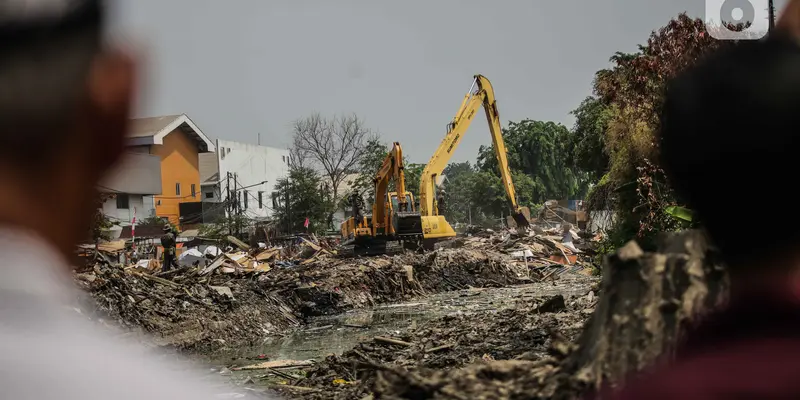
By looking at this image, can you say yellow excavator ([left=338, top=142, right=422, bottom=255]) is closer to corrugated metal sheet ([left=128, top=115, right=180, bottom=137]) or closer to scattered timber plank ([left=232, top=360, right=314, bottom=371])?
scattered timber plank ([left=232, top=360, right=314, bottom=371])

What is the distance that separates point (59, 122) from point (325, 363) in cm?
850

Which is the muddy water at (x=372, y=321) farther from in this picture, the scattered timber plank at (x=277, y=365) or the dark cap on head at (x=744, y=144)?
the dark cap on head at (x=744, y=144)

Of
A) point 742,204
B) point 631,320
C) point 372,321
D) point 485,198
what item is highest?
point 485,198

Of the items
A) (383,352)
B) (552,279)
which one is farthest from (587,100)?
(383,352)

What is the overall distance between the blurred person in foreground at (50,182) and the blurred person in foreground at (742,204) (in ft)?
2.20

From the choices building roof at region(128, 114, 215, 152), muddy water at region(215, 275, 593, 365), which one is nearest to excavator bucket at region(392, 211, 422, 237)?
muddy water at region(215, 275, 593, 365)

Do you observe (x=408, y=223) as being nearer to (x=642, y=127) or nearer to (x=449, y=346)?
(x=642, y=127)

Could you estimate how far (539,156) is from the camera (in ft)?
216

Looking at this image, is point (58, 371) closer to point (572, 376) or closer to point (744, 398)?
point (572, 376)

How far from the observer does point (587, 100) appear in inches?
1129

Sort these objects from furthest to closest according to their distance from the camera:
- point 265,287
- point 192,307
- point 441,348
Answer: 1. point 265,287
2. point 192,307
3. point 441,348

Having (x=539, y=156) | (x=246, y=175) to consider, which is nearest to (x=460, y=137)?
(x=246, y=175)

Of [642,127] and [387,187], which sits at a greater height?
[387,187]

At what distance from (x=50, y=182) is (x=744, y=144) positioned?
90 cm
